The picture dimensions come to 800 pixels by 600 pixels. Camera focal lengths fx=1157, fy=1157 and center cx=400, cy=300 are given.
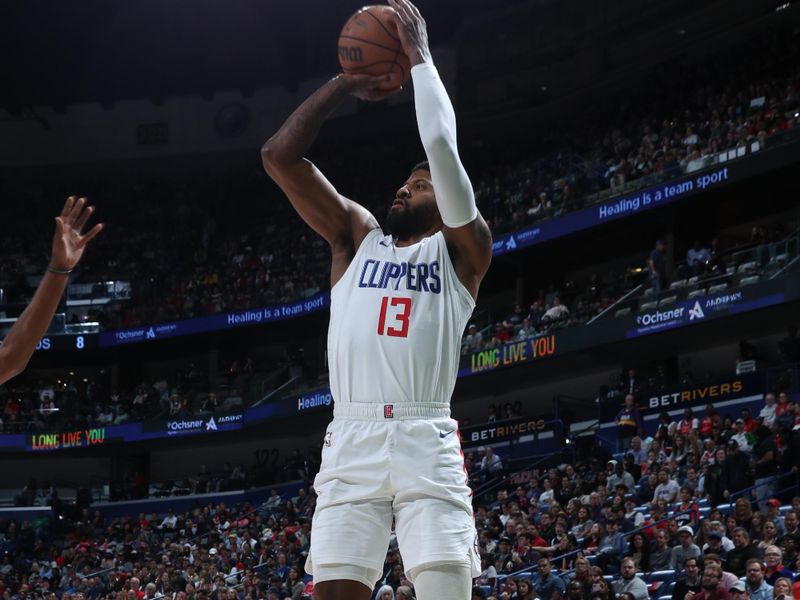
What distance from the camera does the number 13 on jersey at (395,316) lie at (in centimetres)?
427

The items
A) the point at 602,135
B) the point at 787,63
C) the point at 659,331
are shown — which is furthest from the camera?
the point at 602,135

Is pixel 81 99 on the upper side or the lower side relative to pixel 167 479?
upper

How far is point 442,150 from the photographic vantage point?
4.20 metres

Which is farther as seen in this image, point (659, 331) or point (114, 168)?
point (114, 168)

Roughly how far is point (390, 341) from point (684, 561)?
9363mm

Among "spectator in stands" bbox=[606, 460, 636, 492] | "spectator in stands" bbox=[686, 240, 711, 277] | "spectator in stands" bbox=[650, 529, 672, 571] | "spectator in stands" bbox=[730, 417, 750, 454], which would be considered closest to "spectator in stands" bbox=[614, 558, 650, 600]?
"spectator in stands" bbox=[650, 529, 672, 571]

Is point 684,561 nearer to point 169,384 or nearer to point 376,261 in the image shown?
point 376,261

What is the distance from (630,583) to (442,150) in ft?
30.7

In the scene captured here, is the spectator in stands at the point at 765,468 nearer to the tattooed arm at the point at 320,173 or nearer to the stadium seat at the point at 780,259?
the stadium seat at the point at 780,259

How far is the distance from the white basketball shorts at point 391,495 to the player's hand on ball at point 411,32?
1.35 m

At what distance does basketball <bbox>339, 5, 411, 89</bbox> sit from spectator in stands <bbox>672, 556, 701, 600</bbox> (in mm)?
8295

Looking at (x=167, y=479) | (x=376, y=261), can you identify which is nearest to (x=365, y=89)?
(x=376, y=261)

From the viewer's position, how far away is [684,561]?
41.5ft

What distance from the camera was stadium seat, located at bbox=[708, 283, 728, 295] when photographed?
21.5 m
